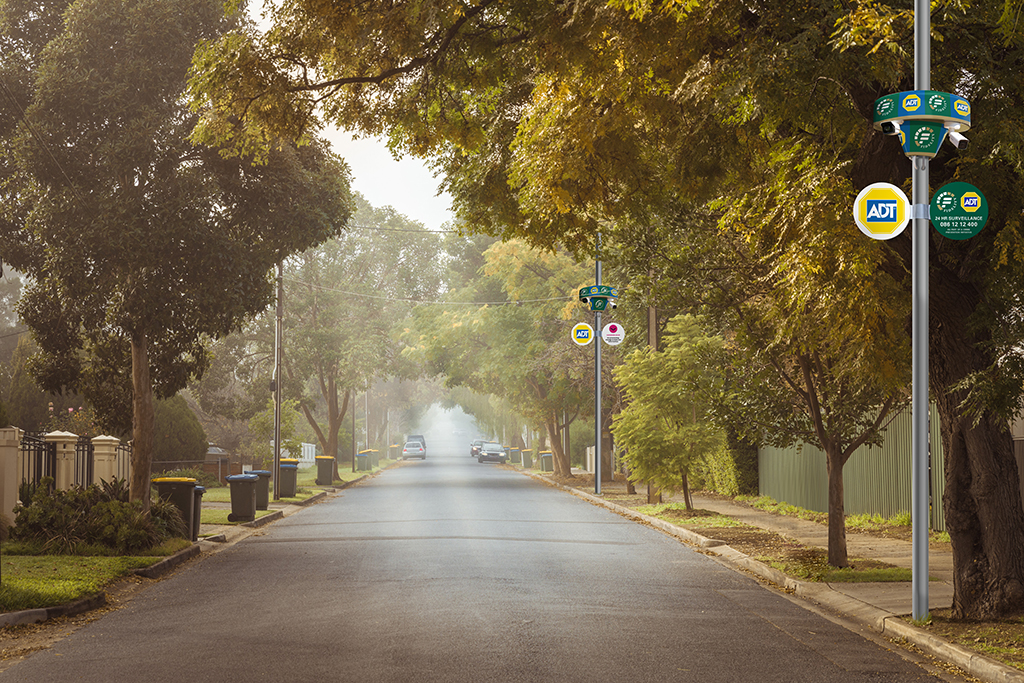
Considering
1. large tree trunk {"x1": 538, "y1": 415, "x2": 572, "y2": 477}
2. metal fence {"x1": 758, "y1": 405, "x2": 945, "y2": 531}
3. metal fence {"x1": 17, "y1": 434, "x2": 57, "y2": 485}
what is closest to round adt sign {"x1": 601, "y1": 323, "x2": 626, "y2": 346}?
metal fence {"x1": 758, "y1": 405, "x2": 945, "y2": 531}

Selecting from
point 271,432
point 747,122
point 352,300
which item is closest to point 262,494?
point 271,432

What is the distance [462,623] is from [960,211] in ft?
18.8

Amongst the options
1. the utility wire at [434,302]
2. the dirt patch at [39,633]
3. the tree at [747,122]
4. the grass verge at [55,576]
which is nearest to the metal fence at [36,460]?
the grass verge at [55,576]

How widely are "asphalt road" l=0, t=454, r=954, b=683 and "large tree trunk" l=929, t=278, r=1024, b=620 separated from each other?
138 cm

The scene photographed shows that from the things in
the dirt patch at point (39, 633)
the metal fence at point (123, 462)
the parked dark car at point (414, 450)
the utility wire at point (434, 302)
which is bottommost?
the parked dark car at point (414, 450)

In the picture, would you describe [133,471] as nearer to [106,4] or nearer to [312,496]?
[106,4]

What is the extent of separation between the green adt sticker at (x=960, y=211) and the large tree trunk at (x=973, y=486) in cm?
104

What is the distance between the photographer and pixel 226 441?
1961 inches

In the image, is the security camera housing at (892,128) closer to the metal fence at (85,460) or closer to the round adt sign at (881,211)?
the round adt sign at (881,211)

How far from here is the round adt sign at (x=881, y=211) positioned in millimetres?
8562

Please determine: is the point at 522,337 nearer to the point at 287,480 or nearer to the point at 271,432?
the point at 271,432

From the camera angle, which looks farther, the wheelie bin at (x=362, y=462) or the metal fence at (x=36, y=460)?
the wheelie bin at (x=362, y=462)

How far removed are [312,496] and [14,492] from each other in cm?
1498

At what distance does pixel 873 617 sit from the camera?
9773 mm
